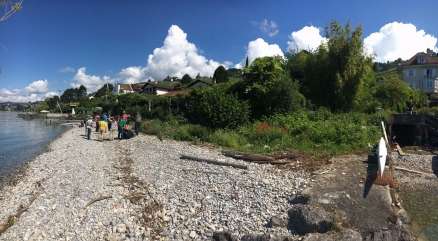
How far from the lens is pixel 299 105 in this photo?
89.0 feet

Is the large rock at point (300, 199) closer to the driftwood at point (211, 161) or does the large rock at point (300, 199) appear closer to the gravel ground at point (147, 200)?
the gravel ground at point (147, 200)

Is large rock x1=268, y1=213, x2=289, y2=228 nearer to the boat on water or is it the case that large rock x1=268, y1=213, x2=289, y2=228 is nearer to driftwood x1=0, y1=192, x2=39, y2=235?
the boat on water

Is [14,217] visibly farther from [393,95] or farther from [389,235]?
[393,95]

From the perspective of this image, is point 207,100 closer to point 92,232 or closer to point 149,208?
point 149,208

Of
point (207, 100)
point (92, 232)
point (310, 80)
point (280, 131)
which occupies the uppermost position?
point (310, 80)

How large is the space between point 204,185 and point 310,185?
348 cm

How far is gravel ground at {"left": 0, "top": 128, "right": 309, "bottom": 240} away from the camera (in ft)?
29.8

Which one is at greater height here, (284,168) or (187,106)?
(187,106)

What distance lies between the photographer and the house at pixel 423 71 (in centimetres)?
6338

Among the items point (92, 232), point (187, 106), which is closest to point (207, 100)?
point (187, 106)

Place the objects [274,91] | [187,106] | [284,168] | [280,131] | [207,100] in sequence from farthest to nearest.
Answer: [187,106], [274,91], [207,100], [280,131], [284,168]

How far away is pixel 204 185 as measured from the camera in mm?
12156

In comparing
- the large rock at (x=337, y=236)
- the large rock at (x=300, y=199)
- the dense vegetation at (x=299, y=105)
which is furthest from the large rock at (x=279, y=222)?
the dense vegetation at (x=299, y=105)

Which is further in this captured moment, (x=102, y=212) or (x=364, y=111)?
(x=364, y=111)
